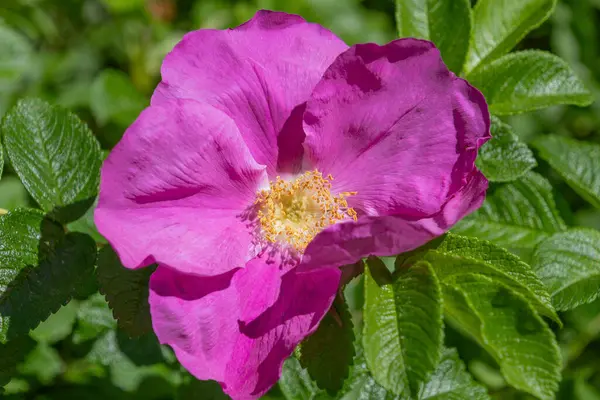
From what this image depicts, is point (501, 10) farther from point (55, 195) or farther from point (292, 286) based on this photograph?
point (55, 195)

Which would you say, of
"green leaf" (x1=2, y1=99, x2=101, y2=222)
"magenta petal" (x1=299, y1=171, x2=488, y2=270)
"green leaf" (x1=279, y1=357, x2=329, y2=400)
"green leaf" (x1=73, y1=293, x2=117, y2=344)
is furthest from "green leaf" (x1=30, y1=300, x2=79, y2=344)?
"magenta petal" (x1=299, y1=171, x2=488, y2=270)

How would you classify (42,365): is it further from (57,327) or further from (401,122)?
(401,122)

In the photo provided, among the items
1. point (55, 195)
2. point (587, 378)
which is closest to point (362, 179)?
point (55, 195)

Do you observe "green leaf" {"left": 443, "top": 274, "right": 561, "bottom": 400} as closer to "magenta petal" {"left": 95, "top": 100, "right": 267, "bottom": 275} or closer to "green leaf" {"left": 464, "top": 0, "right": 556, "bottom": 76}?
"magenta petal" {"left": 95, "top": 100, "right": 267, "bottom": 275}

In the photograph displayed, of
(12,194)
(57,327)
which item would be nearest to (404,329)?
(57,327)

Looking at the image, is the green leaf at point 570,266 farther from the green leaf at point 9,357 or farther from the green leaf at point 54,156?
the green leaf at point 9,357

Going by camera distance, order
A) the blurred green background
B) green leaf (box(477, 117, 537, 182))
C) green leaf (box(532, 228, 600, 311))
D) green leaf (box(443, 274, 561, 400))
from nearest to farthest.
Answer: green leaf (box(443, 274, 561, 400)) < green leaf (box(532, 228, 600, 311)) < green leaf (box(477, 117, 537, 182)) < the blurred green background
